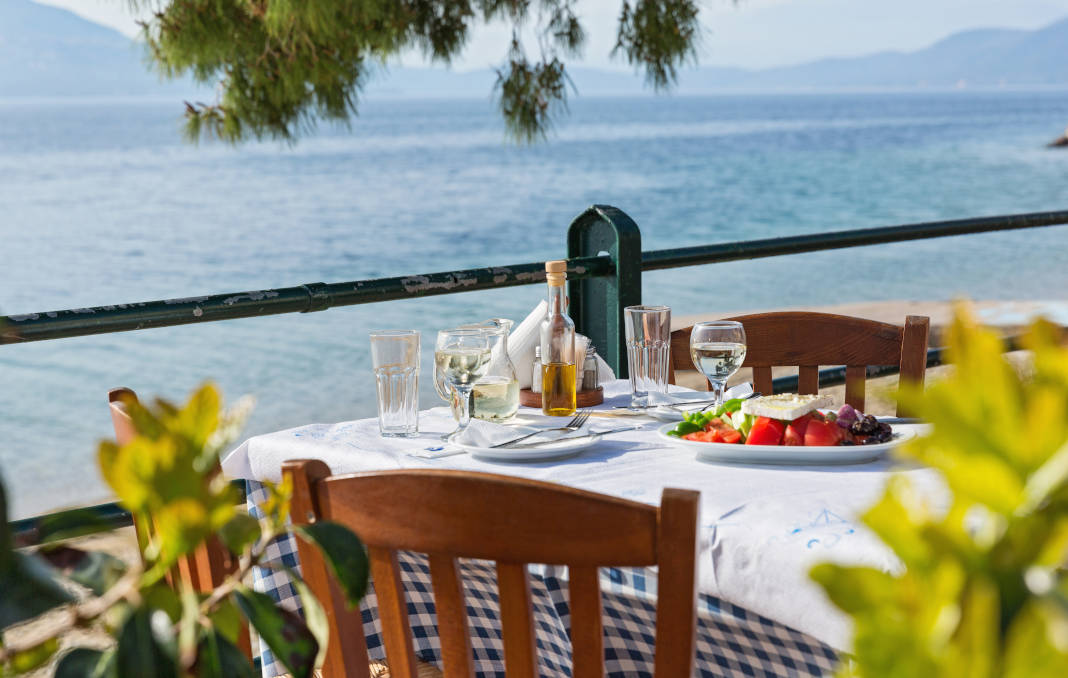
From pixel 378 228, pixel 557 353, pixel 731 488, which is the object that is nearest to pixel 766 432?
pixel 731 488

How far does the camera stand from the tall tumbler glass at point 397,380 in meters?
1.63

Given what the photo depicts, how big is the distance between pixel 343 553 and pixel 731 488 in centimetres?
91

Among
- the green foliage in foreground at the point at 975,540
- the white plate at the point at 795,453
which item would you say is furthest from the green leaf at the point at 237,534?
the white plate at the point at 795,453

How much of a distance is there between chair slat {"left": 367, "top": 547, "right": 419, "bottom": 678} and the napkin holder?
2.72ft

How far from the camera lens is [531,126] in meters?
4.69

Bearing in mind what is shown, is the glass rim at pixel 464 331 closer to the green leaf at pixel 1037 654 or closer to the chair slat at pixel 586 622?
the chair slat at pixel 586 622

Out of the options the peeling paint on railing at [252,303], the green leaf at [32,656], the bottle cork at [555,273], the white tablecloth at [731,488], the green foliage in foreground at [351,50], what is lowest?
the white tablecloth at [731,488]

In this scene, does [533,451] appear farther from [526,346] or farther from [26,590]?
[26,590]

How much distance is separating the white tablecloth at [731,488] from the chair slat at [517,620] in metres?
0.24

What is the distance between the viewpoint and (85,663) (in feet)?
1.30

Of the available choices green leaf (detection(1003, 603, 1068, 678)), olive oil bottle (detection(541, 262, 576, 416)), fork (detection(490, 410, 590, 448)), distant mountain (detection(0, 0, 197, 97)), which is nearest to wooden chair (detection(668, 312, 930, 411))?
olive oil bottle (detection(541, 262, 576, 416))

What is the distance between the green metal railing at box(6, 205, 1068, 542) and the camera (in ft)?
6.45

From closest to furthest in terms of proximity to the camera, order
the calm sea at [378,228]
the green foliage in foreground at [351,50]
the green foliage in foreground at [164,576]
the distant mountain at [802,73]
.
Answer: the green foliage in foreground at [164,576] < the green foliage in foreground at [351,50] < the calm sea at [378,228] < the distant mountain at [802,73]

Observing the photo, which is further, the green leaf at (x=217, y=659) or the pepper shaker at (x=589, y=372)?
the pepper shaker at (x=589, y=372)
